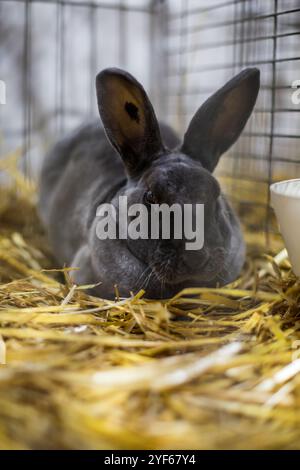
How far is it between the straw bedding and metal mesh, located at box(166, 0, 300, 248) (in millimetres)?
1175

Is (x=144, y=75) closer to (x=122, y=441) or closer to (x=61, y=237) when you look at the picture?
(x=61, y=237)

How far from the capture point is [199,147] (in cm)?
246

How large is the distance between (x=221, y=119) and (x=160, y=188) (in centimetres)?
53

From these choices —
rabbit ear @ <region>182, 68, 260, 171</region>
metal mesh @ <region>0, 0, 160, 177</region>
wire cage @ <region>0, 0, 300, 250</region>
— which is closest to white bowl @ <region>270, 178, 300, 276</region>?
rabbit ear @ <region>182, 68, 260, 171</region>

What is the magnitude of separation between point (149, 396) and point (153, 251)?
76 cm

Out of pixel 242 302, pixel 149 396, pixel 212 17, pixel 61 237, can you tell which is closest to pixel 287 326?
pixel 242 302

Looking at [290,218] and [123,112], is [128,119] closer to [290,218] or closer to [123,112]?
[123,112]

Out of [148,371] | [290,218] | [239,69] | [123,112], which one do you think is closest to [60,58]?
[239,69]

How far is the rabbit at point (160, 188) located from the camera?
2.17 m

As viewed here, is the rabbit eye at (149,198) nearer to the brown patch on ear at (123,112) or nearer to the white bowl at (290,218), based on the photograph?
the brown patch on ear at (123,112)

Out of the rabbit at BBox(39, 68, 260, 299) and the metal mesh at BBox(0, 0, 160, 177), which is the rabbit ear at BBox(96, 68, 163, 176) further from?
the metal mesh at BBox(0, 0, 160, 177)

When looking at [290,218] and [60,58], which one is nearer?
[290,218]

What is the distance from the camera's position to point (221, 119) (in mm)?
2496

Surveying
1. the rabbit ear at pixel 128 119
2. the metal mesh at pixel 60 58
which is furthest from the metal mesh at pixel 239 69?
the rabbit ear at pixel 128 119
